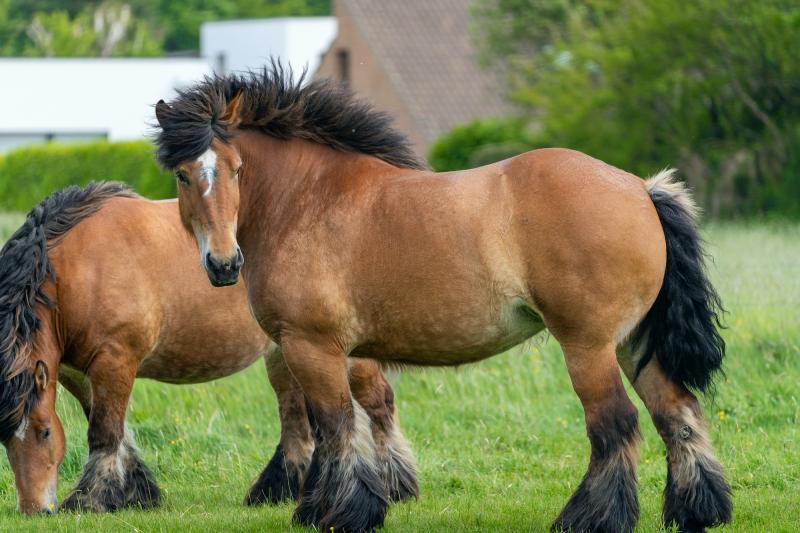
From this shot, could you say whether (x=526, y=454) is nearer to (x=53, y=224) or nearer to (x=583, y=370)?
(x=583, y=370)

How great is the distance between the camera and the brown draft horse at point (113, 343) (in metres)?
6.81

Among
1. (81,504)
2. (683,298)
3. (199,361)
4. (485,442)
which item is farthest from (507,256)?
(485,442)

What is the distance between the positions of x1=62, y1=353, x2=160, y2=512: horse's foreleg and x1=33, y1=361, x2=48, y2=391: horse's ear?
338mm

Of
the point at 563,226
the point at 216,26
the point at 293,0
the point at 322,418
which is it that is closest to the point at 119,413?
the point at 322,418

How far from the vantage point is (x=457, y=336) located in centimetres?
591

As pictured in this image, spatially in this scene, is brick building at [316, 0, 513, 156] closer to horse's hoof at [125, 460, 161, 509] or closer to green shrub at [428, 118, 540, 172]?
green shrub at [428, 118, 540, 172]

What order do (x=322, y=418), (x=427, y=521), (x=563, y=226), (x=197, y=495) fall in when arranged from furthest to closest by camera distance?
(x=197, y=495) → (x=427, y=521) → (x=322, y=418) → (x=563, y=226)

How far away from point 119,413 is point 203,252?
1720 mm

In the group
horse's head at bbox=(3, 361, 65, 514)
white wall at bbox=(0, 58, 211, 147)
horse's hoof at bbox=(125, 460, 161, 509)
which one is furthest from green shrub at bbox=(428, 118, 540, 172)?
horse's head at bbox=(3, 361, 65, 514)

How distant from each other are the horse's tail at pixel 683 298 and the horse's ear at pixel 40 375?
11.4 ft

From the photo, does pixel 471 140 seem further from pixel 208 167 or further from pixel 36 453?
pixel 208 167

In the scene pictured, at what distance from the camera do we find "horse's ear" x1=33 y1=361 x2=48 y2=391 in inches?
267

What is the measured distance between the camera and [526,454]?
8.36 meters

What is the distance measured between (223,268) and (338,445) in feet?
3.65
